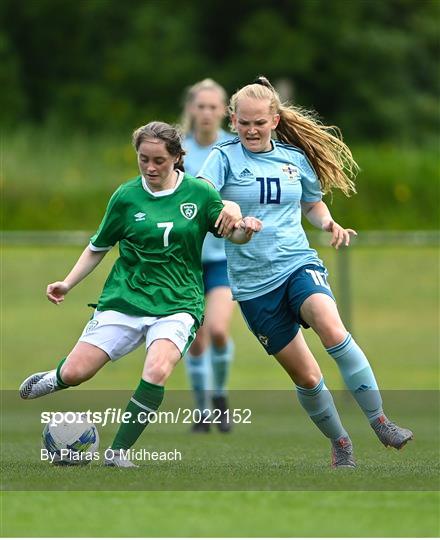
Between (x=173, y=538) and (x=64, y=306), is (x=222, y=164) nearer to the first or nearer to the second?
(x=173, y=538)

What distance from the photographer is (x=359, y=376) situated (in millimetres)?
6684

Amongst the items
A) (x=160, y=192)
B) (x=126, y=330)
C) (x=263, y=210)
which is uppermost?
(x=160, y=192)

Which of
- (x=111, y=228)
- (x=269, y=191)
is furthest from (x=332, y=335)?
(x=111, y=228)

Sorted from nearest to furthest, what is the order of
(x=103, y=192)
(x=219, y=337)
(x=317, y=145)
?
(x=317, y=145) < (x=219, y=337) < (x=103, y=192)

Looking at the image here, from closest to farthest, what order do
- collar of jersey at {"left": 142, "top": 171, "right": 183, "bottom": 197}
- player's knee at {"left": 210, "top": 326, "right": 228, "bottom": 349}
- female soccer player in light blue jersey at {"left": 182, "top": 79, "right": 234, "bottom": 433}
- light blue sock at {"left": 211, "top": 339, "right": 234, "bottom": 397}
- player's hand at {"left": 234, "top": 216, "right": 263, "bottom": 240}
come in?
player's hand at {"left": 234, "top": 216, "right": 263, "bottom": 240}
collar of jersey at {"left": 142, "top": 171, "right": 183, "bottom": 197}
female soccer player in light blue jersey at {"left": 182, "top": 79, "right": 234, "bottom": 433}
player's knee at {"left": 210, "top": 326, "right": 228, "bottom": 349}
light blue sock at {"left": 211, "top": 339, "right": 234, "bottom": 397}

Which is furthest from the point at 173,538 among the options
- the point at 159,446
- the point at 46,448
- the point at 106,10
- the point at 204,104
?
the point at 106,10

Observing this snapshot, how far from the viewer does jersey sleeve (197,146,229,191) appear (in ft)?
22.8

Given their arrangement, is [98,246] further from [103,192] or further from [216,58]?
[216,58]

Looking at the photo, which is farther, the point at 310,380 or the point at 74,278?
the point at 310,380

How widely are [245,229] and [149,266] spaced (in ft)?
1.86

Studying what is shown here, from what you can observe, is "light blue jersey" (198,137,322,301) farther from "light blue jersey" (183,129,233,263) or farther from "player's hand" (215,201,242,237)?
"light blue jersey" (183,129,233,263)

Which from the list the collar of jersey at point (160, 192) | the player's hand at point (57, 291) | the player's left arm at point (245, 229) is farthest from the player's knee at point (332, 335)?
the player's hand at point (57, 291)

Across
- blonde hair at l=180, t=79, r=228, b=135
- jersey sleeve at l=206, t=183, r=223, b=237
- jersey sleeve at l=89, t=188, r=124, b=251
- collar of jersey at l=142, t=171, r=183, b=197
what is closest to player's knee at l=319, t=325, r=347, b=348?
jersey sleeve at l=206, t=183, r=223, b=237

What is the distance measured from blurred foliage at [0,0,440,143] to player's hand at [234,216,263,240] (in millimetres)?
17718
